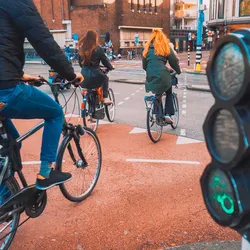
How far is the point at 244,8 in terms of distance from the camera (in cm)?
2298

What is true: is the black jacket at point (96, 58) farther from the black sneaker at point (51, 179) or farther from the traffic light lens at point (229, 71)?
the traffic light lens at point (229, 71)

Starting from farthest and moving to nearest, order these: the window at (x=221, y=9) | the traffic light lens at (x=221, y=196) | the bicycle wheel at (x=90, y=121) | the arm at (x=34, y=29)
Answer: the window at (x=221, y=9) < the bicycle wheel at (x=90, y=121) < the arm at (x=34, y=29) < the traffic light lens at (x=221, y=196)

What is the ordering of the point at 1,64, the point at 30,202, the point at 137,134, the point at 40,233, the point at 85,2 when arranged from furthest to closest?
the point at 85,2
the point at 137,134
the point at 40,233
the point at 30,202
the point at 1,64

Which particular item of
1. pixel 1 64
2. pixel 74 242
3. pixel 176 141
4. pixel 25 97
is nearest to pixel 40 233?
pixel 74 242

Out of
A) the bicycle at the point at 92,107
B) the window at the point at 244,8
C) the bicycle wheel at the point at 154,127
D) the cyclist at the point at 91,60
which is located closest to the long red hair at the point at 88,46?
the cyclist at the point at 91,60

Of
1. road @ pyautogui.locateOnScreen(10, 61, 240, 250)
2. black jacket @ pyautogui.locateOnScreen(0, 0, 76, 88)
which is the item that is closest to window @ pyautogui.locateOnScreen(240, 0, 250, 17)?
road @ pyautogui.locateOnScreen(10, 61, 240, 250)

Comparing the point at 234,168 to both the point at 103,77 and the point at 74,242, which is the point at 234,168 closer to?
the point at 74,242

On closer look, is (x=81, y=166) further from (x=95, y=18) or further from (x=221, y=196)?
(x=95, y=18)

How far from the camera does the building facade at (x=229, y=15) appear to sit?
23.0 meters

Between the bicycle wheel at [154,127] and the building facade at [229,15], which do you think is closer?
the bicycle wheel at [154,127]

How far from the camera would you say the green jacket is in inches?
224

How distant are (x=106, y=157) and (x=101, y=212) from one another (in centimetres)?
174

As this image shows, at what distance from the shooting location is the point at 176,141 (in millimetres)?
5855

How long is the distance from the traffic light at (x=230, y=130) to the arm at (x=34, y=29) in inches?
59.8
